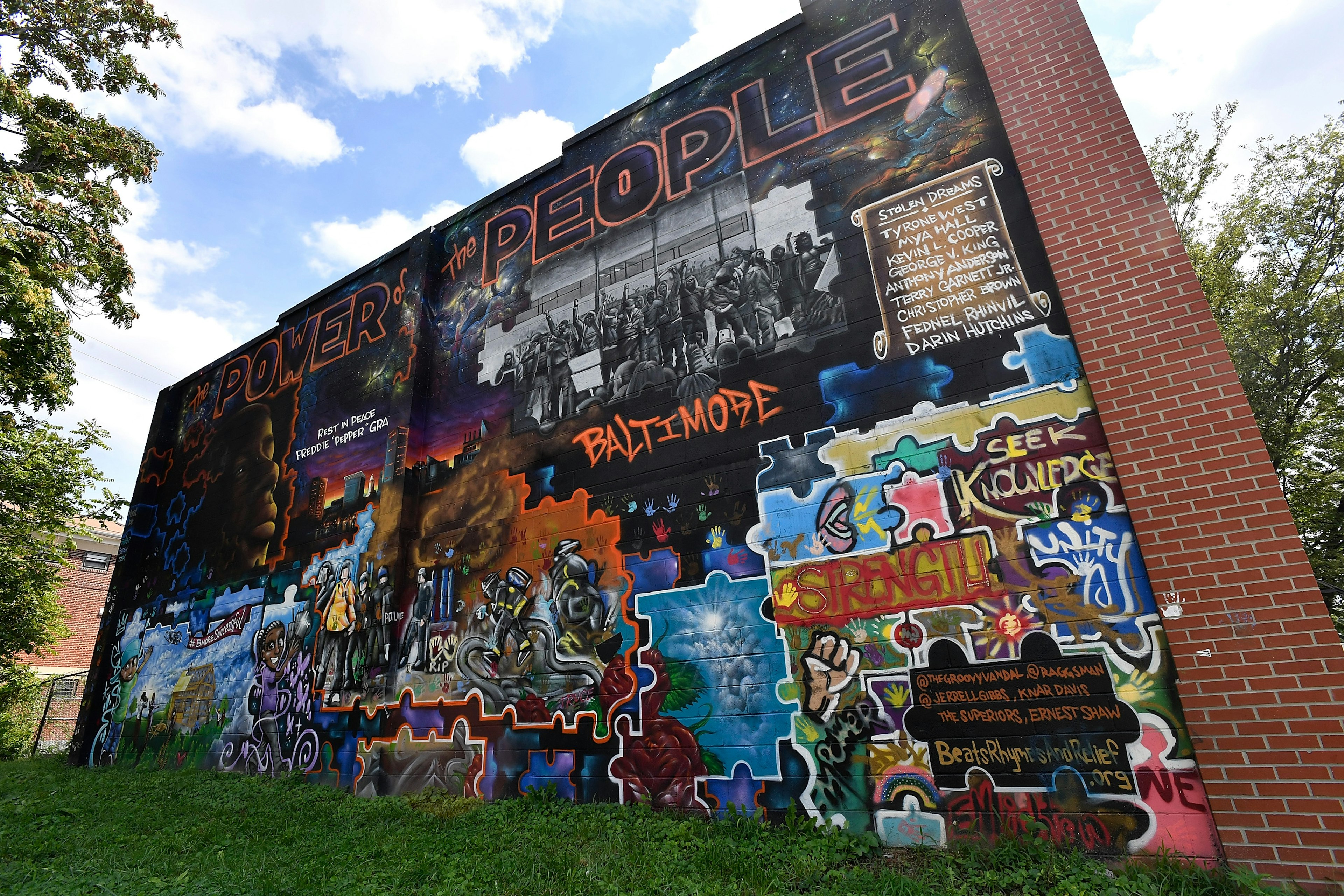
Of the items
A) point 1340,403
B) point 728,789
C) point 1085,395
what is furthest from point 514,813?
point 1340,403

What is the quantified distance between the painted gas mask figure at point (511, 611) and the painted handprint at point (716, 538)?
241 centimetres

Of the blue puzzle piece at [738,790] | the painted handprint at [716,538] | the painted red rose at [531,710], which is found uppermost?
the painted handprint at [716,538]

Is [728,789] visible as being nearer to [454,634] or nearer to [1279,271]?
[454,634]

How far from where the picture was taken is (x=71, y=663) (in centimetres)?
2483

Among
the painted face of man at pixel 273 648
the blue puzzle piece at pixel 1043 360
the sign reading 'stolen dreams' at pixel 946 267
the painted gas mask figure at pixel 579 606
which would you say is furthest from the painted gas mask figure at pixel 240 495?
the blue puzzle piece at pixel 1043 360

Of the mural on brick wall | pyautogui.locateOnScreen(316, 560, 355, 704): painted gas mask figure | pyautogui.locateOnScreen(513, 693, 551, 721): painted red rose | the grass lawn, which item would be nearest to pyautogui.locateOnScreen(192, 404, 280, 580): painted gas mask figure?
the mural on brick wall

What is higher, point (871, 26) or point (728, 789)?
point (871, 26)

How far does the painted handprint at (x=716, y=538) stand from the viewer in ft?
20.5

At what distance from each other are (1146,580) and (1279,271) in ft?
43.5

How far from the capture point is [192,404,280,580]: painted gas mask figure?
36.9ft

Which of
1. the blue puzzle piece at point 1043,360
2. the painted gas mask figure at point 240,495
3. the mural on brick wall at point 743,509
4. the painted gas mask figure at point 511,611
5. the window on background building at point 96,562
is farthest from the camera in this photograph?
the window on background building at point 96,562

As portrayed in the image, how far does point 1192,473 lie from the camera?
14.4 ft

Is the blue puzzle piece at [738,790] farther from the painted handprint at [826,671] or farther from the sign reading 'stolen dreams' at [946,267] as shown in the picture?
the sign reading 'stolen dreams' at [946,267]

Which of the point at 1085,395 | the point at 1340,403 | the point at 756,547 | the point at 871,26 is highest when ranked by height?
the point at 871,26
